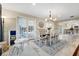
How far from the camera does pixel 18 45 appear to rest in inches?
71.7

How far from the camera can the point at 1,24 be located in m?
1.80

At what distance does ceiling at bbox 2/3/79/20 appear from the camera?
1.77 m

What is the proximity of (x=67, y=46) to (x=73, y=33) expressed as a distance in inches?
9.9

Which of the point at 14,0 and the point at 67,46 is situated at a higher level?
the point at 14,0

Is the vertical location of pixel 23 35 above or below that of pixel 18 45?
above

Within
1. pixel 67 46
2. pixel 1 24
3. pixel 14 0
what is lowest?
pixel 67 46

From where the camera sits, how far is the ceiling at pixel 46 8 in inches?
69.7

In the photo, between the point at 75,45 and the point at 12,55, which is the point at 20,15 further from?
the point at 75,45

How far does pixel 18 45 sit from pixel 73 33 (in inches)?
38.7

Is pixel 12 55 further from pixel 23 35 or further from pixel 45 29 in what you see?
pixel 45 29

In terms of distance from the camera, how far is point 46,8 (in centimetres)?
180

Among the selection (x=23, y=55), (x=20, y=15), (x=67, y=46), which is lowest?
(x=23, y=55)

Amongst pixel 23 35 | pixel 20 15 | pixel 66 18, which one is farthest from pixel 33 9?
pixel 66 18

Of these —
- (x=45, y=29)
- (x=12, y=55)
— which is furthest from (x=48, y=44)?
(x=12, y=55)
